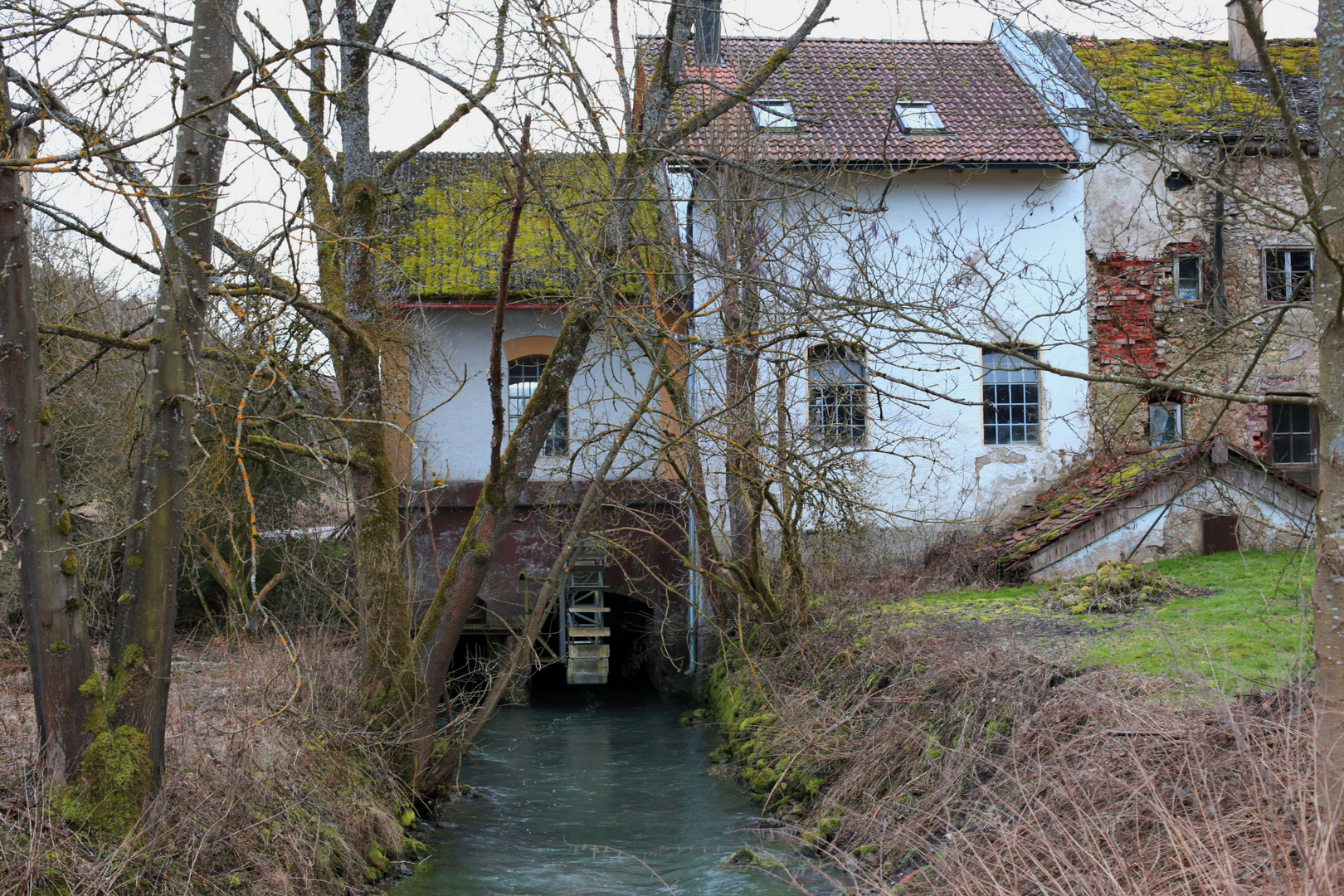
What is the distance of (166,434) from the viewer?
5.54 metres

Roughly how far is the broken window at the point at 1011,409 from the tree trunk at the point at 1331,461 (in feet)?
40.1

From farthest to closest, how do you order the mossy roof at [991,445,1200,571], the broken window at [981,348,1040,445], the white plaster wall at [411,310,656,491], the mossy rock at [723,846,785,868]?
1. the broken window at [981,348,1040,445]
2. the white plaster wall at [411,310,656,491]
3. the mossy roof at [991,445,1200,571]
4. the mossy rock at [723,846,785,868]

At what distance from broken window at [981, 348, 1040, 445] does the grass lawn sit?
3.78 meters

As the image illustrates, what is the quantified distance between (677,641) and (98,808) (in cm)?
1039

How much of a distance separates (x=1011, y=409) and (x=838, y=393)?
6836 mm

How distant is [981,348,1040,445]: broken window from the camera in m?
16.1

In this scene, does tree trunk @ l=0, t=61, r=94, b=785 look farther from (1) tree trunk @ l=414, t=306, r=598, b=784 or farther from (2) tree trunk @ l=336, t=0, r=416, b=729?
(1) tree trunk @ l=414, t=306, r=598, b=784

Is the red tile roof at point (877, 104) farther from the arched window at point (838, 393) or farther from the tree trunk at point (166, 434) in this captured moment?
the tree trunk at point (166, 434)

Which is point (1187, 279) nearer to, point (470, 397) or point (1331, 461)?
point (470, 397)

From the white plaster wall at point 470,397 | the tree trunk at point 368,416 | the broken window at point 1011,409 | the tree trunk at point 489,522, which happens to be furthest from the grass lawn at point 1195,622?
the white plaster wall at point 470,397

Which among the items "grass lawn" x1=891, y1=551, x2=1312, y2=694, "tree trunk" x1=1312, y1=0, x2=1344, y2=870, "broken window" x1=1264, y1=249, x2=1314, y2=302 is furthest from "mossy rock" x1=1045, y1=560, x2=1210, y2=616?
"broken window" x1=1264, y1=249, x2=1314, y2=302

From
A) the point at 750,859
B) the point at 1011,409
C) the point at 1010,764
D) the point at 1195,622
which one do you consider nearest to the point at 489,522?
the point at 750,859

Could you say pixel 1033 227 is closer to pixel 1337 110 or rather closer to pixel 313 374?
pixel 313 374

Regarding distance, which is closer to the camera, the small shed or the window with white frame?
the small shed
